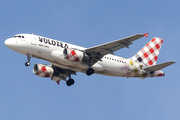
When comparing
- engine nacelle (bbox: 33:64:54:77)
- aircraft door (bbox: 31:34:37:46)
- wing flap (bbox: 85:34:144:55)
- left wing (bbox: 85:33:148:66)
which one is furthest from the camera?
engine nacelle (bbox: 33:64:54:77)

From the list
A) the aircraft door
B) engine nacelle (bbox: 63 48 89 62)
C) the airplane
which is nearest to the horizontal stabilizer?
the airplane

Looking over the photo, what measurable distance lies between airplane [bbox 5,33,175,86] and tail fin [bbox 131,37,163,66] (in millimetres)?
320

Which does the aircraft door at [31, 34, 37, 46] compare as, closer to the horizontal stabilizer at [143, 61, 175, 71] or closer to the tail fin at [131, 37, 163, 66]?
the tail fin at [131, 37, 163, 66]

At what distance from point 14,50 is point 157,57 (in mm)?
22814

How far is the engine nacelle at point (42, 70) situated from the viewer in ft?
167

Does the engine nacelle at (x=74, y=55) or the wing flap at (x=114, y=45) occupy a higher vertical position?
the wing flap at (x=114, y=45)

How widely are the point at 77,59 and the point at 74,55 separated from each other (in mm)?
683

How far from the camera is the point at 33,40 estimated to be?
45.1 metres

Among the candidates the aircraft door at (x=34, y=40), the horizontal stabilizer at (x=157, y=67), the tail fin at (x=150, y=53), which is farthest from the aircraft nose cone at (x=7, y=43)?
the horizontal stabilizer at (x=157, y=67)

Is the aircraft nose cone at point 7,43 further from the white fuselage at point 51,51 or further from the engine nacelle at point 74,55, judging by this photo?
the engine nacelle at point 74,55

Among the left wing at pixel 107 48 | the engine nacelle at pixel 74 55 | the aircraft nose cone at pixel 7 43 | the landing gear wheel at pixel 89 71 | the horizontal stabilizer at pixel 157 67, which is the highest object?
the aircraft nose cone at pixel 7 43

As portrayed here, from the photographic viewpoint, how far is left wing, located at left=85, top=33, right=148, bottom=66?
1711 inches

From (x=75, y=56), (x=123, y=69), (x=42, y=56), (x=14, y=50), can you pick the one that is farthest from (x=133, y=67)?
(x=14, y=50)

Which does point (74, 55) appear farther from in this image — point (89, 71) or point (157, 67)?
point (157, 67)
